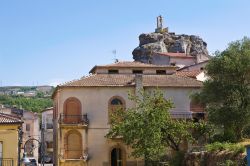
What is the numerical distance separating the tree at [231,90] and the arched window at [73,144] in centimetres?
1435

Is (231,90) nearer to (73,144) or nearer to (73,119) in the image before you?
(73,119)

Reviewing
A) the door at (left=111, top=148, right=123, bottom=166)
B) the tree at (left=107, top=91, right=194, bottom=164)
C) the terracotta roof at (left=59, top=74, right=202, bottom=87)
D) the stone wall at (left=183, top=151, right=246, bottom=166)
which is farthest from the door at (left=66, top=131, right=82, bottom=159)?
the stone wall at (left=183, top=151, right=246, bottom=166)

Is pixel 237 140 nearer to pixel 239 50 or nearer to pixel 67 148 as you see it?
pixel 239 50

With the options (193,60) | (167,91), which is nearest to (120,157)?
(167,91)

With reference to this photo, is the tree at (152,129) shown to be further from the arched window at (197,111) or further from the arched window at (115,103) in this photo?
the arched window at (197,111)

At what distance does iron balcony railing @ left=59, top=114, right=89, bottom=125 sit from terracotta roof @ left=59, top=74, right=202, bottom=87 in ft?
10.1

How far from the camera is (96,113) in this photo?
48.3 m

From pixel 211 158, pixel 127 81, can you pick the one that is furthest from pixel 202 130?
pixel 211 158

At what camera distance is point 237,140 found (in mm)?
37250

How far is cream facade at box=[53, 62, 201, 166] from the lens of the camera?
155 feet

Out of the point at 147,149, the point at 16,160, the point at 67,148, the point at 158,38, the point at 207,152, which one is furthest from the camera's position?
the point at 158,38

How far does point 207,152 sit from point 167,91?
1674cm

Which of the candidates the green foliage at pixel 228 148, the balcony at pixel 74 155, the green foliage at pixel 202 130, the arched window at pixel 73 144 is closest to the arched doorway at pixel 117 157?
the balcony at pixel 74 155

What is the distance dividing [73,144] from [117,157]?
4617mm
